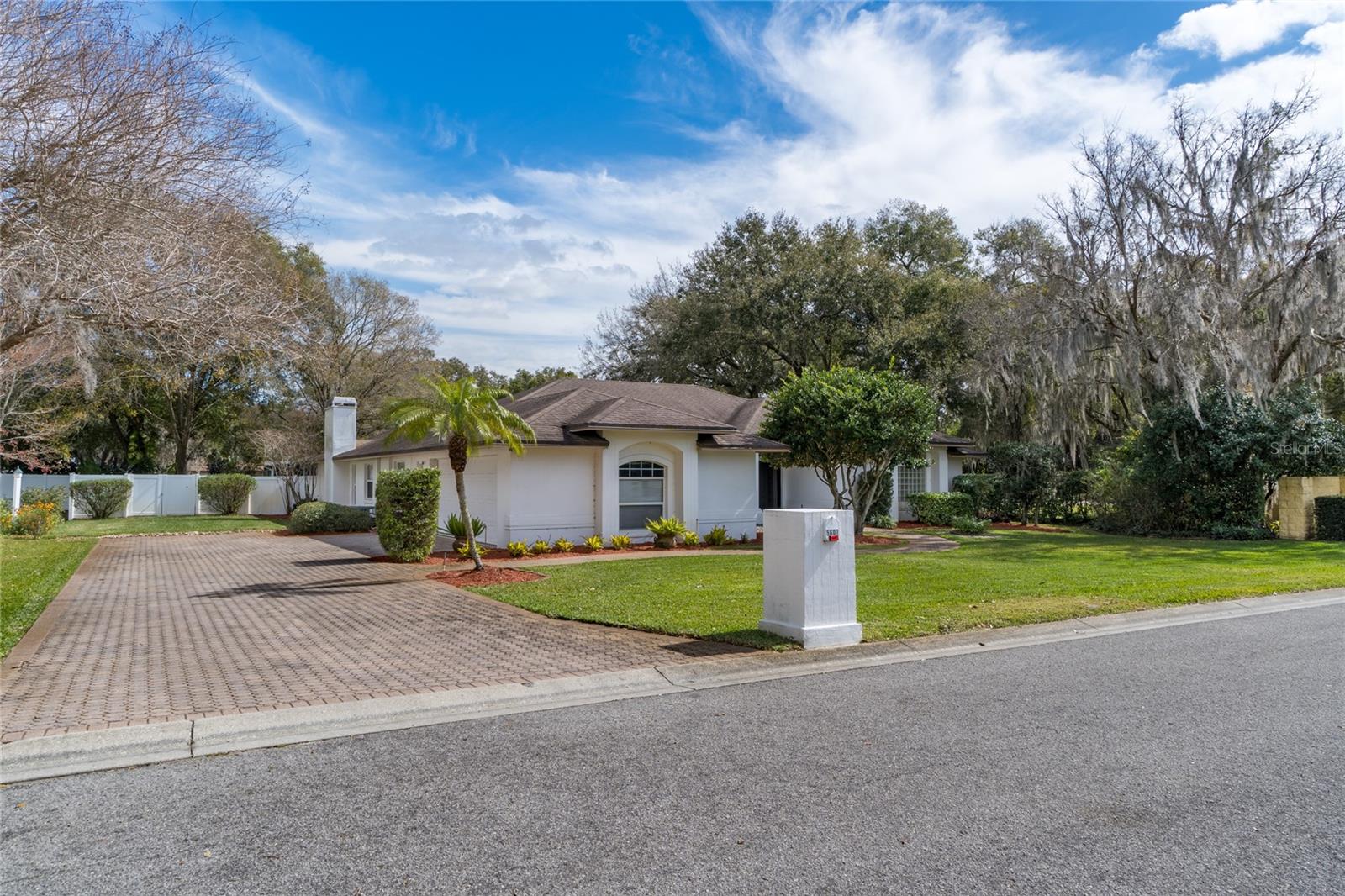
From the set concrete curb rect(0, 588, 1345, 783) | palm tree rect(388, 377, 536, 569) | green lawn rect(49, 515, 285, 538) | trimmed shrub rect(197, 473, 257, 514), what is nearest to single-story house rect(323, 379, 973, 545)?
palm tree rect(388, 377, 536, 569)

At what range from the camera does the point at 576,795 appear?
4.62 meters

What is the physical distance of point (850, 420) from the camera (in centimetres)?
1797

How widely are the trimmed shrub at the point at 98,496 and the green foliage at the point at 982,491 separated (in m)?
29.0

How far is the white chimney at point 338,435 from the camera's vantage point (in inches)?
1184

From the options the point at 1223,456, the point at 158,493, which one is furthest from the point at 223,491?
the point at 1223,456

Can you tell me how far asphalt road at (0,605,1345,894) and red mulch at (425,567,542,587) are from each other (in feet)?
24.5

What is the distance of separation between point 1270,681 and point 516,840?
6.37 m

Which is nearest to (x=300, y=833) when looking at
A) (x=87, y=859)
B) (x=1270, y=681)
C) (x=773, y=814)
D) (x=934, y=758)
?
(x=87, y=859)

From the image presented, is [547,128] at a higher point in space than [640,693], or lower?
higher

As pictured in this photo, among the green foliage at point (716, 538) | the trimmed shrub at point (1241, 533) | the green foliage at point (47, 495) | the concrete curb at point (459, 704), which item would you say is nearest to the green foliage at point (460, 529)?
the green foliage at point (716, 538)

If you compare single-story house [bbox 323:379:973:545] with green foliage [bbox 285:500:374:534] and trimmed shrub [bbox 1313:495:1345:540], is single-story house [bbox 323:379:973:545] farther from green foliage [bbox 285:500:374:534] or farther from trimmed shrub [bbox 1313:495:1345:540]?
trimmed shrub [bbox 1313:495:1345:540]

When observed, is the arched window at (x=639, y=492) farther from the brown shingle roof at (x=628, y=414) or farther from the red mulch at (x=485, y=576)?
the red mulch at (x=485, y=576)

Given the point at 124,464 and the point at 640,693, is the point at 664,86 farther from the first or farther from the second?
the point at 124,464

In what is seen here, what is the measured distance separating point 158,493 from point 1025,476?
31189 mm
